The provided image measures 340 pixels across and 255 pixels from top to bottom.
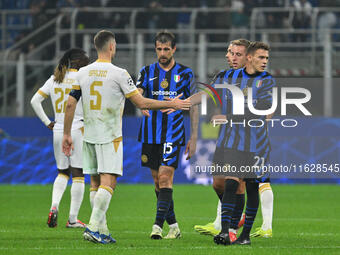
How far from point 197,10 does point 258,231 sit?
12400 mm

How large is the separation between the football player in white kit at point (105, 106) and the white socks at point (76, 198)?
1894 millimetres

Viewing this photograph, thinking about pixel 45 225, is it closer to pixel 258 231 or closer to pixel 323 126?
pixel 258 231

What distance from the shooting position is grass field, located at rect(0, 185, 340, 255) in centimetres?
764

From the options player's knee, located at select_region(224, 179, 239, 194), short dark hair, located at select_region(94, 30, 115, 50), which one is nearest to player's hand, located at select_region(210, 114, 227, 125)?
player's knee, located at select_region(224, 179, 239, 194)

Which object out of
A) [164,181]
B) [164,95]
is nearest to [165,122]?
[164,95]

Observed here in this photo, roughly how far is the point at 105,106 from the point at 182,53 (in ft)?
39.9

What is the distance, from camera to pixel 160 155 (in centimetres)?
865

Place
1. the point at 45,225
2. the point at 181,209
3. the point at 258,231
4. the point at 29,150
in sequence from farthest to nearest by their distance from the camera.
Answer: the point at 29,150, the point at 181,209, the point at 45,225, the point at 258,231

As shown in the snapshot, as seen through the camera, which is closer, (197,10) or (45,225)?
(45,225)

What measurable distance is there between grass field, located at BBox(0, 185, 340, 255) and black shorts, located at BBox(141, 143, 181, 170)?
0.78 m

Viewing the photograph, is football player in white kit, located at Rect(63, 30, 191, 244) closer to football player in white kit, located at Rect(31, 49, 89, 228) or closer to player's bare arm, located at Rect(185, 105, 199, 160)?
player's bare arm, located at Rect(185, 105, 199, 160)

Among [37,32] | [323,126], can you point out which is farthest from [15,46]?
[323,126]

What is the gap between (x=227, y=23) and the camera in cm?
2119

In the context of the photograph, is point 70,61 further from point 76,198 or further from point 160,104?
point 160,104
